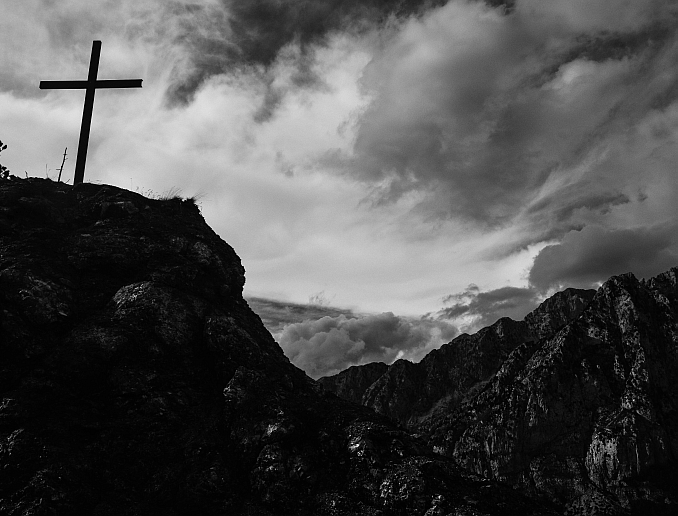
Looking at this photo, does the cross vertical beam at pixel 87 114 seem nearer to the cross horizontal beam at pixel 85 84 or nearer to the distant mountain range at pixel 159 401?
the cross horizontal beam at pixel 85 84

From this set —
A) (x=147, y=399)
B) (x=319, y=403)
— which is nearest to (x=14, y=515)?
(x=147, y=399)

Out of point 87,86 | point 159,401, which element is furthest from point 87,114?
point 159,401

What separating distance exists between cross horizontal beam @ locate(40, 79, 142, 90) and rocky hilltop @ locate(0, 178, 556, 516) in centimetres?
1059

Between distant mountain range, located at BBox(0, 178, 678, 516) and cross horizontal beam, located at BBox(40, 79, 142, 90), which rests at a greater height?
cross horizontal beam, located at BBox(40, 79, 142, 90)

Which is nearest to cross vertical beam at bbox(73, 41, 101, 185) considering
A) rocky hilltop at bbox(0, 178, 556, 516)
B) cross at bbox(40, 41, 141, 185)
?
cross at bbox(40, 41, 141, 185)

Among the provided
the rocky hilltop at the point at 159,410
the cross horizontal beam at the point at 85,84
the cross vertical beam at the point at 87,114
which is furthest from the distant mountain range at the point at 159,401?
the cross horizontal beam at the point at 85,84

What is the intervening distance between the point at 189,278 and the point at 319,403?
11.8 metres

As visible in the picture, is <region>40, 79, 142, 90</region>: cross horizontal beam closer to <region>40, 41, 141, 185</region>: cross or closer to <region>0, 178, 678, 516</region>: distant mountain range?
<region>40, 41, 141, 185</region>: cross

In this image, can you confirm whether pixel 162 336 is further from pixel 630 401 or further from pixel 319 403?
pixel 630 401

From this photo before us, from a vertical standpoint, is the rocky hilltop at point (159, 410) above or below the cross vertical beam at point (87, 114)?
below

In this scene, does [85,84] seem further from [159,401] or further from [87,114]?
[159,401]

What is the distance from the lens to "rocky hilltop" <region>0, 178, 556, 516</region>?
66.5 feet

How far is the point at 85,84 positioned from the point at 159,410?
28615 mm

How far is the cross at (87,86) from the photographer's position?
125ft
